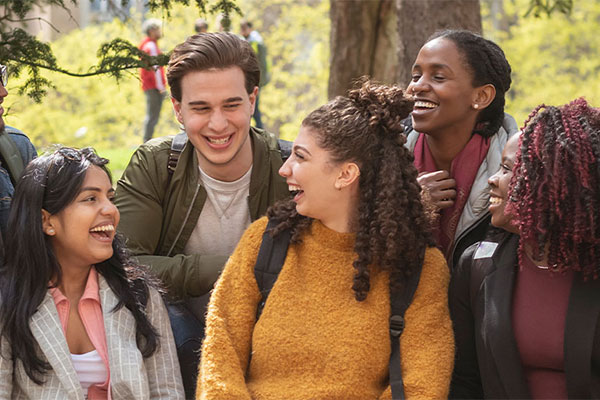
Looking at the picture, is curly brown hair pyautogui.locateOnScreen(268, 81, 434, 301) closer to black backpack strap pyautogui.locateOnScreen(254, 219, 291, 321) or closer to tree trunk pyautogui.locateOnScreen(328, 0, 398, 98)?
black backpack strap pyautogui.locateOnScreen(254, 219, 291, 321)

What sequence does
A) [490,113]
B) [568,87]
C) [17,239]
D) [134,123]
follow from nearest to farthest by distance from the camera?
[17,239] → [490,113] → [134,123] → [568,87]

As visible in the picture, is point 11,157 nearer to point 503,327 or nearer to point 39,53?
point 39,53

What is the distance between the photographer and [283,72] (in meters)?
21.3

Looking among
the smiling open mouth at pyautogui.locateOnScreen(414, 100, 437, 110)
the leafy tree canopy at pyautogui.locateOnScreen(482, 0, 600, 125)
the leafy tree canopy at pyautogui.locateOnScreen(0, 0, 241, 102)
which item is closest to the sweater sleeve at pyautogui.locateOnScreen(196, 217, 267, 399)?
the smiling open mouth at pyautogui.locateOnScreen(414, 100, 437, 110)

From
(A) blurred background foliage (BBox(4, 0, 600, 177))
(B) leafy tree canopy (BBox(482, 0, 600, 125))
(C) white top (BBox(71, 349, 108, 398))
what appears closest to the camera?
(C) white top (BBox(71, 349, 108, 398))

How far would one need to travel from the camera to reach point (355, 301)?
3.13m

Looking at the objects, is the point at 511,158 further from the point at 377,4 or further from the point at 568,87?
the point at 568,87

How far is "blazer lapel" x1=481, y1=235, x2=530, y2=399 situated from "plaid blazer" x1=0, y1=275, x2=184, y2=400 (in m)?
1.37

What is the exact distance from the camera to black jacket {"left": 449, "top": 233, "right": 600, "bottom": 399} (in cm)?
290

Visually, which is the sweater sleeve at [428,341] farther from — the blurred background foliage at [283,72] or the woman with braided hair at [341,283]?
the blurred background foliage at [283,72]

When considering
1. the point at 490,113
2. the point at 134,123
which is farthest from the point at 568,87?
the point at 490,113

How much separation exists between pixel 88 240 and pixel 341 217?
1.09 meters

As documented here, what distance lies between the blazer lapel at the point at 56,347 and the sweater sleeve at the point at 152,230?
660 mm

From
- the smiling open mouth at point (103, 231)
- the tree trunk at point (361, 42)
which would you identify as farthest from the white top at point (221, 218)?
the tree trunk at point (361, 42)
